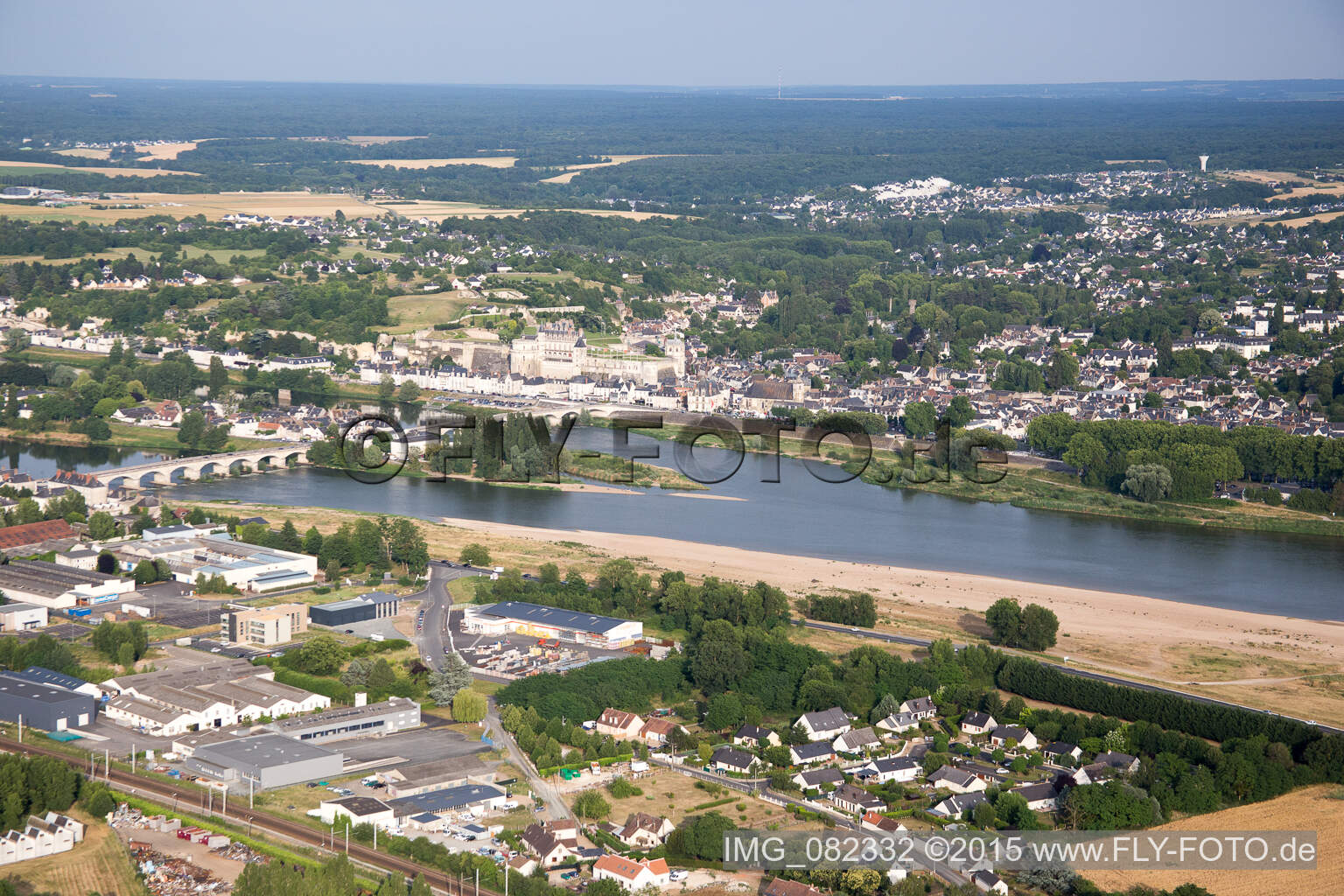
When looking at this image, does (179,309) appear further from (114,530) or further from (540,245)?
(114,530)

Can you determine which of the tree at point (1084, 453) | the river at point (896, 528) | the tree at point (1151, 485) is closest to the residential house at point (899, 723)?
the river at point (896, 528)

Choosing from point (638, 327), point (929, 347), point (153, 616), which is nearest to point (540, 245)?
point (638, 327)

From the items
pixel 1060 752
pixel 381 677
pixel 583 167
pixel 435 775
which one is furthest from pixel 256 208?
pixel 1060 752

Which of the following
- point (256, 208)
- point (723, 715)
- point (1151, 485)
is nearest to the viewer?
point (723, 715)

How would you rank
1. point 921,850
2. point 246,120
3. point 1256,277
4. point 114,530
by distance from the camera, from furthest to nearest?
1. point 246,120
2. point 1256,277
3. point 114,530
4. point 921,850

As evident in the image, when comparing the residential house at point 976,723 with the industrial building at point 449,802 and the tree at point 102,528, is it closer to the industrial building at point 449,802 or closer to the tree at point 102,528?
the industrial building at point 449,802

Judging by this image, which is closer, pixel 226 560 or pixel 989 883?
pixel 989 883

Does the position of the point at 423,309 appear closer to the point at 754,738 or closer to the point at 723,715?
the point at 723,715
